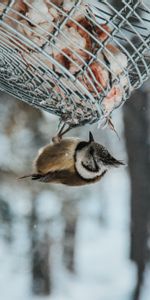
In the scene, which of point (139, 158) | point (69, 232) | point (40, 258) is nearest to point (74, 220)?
point (69, 232)

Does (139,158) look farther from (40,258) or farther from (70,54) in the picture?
(70,54)

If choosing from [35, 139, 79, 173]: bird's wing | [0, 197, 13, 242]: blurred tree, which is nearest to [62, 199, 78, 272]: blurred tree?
[0, 197, 13, 242]: blurred tree

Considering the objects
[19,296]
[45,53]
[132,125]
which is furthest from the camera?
[19,296]

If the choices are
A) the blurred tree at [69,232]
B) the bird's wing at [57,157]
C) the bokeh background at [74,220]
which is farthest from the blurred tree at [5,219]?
the bird's wing at [57,157]

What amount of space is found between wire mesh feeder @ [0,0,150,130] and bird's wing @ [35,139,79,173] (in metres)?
0.18

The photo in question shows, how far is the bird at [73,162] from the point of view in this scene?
128 centimetres

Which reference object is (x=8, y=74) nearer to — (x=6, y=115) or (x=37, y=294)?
(x=6, y=115)

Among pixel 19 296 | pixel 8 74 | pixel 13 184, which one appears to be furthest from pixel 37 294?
pixel 8 74

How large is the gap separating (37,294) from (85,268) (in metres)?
0.35

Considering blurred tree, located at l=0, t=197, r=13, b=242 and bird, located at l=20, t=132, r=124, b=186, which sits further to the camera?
blurred tree, located at l=0, t=197, r=13, b=242

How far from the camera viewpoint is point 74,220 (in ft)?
10.1

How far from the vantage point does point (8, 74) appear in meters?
1.10

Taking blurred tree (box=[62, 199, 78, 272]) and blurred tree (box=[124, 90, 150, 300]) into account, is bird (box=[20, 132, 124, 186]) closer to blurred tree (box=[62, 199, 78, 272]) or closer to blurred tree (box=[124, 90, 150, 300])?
blurred tree (box=[124, 90, 150, 300])

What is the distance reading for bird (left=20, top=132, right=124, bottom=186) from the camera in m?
1.28
